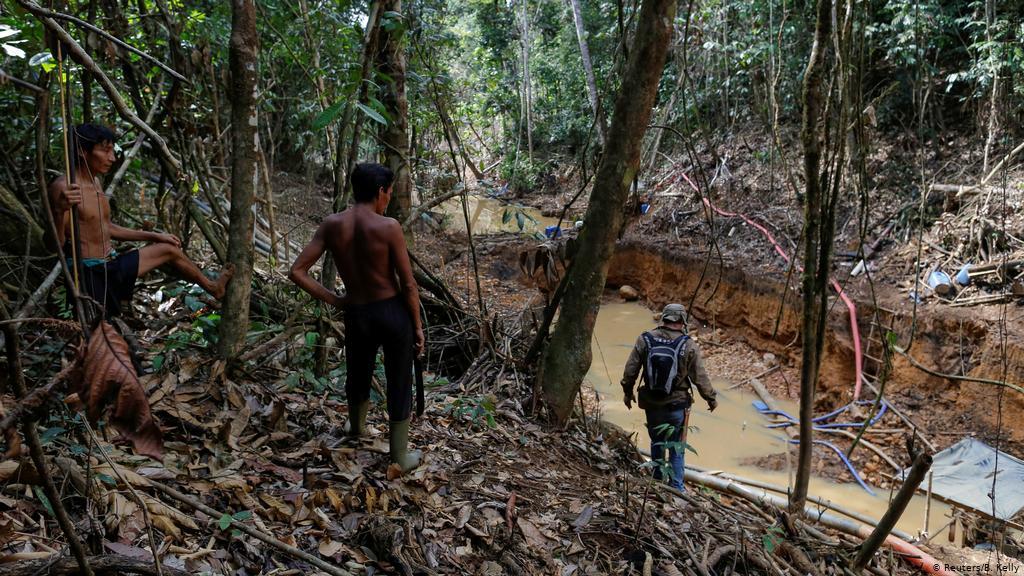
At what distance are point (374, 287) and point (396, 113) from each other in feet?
7.91

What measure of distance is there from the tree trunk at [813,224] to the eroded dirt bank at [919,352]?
3359 millimetres

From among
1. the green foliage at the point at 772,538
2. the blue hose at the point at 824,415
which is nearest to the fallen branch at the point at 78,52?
the green foliage at the point at 772,538

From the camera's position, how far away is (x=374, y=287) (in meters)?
3.11

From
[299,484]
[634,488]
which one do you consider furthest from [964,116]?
[299,484]

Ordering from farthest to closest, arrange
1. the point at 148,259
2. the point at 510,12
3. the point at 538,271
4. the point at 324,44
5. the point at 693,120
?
the point at 510,12, the point at 693,120, the point at 324,44, the point at 538,271, the point at 148,259

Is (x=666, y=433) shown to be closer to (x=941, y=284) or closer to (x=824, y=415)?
(x=824, y=415)

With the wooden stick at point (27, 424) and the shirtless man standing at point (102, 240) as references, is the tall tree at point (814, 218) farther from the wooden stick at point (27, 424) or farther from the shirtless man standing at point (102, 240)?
the wooden stick at point (27, 424)

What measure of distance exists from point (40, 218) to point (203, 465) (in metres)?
2.93

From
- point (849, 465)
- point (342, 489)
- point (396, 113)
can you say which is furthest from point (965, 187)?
point (342, 489)

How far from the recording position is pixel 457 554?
273cm

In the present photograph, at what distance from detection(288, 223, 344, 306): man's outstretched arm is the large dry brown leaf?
1.65 m

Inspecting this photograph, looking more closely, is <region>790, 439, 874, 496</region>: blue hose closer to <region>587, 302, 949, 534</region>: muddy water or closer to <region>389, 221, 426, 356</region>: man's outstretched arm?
<region>587, 302, 949, 534</region>: muddy water

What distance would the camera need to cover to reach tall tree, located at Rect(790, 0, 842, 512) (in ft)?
9.73

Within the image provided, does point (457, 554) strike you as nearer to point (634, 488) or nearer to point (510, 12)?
point (634, 488)
